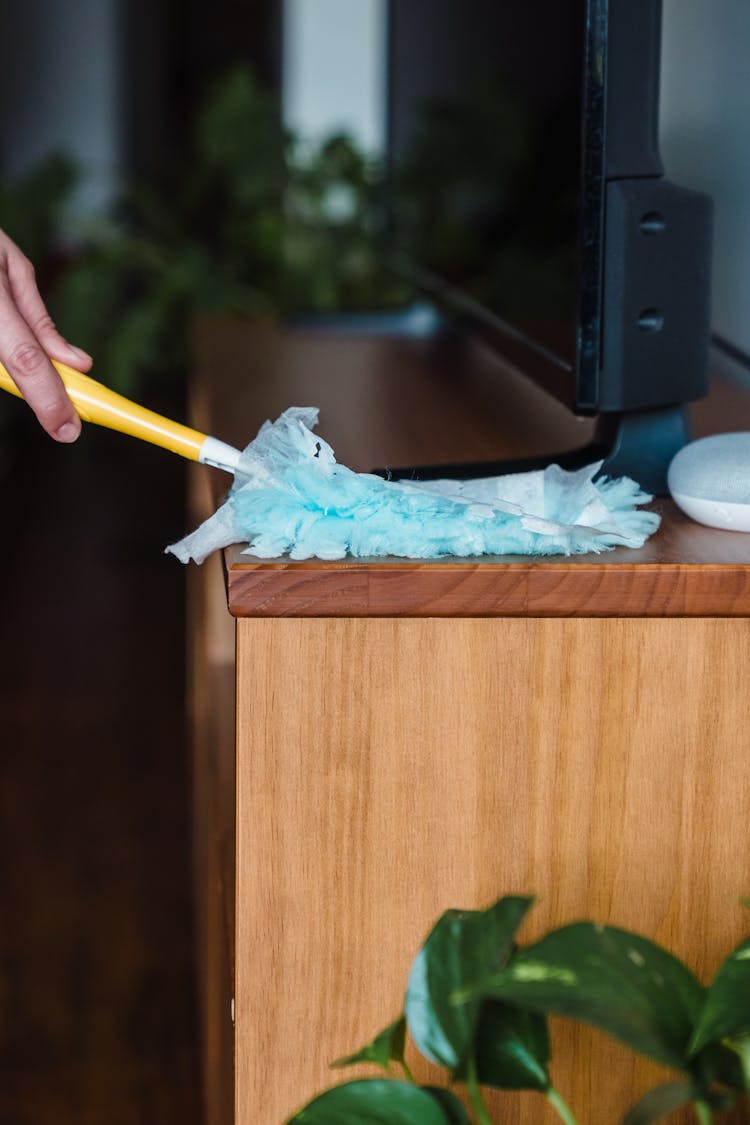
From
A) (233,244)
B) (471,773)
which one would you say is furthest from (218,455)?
(233,244)

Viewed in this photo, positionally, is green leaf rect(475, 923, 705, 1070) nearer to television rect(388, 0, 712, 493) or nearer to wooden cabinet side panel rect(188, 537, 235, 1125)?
wooden cabinet side panel rect(188, 537, 235, 1125)

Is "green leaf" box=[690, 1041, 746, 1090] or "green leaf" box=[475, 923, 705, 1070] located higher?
"green leaf" box=[475, 923, 705, 1070]

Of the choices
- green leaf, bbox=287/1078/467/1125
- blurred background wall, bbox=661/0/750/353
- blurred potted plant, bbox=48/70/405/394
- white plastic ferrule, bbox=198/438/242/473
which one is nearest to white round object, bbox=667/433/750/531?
white plastic ferrule, bbox=198/438/242/473

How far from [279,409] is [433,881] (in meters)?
0.65

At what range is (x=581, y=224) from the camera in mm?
847

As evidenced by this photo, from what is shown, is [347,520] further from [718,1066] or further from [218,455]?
[718,1066]

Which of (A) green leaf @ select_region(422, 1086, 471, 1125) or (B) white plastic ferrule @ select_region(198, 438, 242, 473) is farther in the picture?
(B) white plastic ferrule @ select_region(198, 438, 242, 473)

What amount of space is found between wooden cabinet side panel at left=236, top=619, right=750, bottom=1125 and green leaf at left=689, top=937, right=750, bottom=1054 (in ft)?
0.60

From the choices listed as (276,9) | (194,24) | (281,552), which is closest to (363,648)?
(281,552)

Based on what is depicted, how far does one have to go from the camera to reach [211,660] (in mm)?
1587

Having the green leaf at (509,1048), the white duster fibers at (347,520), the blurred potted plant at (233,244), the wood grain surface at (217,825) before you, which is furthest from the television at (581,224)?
the blurred potted plant at (233,244)

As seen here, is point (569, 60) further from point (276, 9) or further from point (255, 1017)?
point (276, 9)

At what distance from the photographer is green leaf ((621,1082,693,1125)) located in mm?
495

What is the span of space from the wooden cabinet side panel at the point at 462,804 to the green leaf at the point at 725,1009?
182mm
